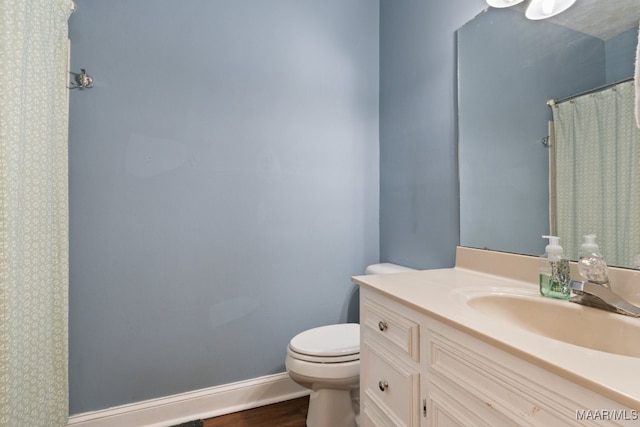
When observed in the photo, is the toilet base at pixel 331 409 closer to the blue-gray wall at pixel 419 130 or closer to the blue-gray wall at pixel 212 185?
Result: the blue-gray wall at pixel 212 185

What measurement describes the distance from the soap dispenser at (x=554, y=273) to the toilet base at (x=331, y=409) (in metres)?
0.98

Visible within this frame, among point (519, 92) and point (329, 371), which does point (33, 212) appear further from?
point (519, 92)

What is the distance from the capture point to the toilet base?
1.38 metres

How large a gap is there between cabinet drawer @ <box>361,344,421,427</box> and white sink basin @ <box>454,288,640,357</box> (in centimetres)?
28

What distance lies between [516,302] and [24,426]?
1638 millimetres

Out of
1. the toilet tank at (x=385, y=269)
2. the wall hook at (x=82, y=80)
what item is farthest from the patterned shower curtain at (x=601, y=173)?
the wall hook at (x=82, y=80)

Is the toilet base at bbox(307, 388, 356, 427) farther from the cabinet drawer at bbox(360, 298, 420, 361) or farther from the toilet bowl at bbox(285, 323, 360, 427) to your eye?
the cabinet drawer at bbox(360, 298, 420, 361)

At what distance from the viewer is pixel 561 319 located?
2.68ft

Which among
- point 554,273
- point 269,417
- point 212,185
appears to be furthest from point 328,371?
point 212,185

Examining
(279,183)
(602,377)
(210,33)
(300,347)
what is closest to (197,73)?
(210,33)

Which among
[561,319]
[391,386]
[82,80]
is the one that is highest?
[82,80]

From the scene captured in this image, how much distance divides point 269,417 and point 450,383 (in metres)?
1.23

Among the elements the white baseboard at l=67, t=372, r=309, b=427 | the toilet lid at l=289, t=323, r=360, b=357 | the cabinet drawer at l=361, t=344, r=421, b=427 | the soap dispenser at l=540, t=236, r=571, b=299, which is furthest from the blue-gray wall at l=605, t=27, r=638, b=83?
the white baseboard at l=67, t=372, r=309, b=427

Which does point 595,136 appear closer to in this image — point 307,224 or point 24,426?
point 307,224
